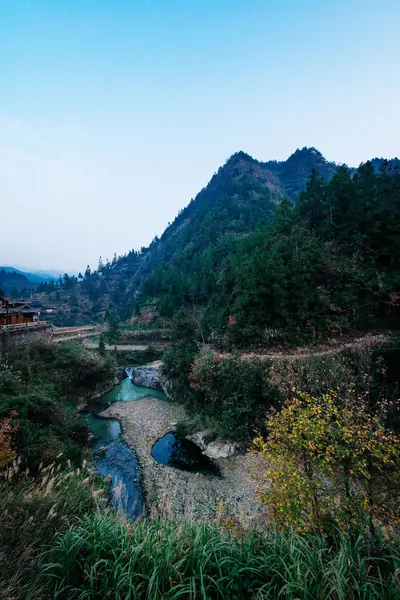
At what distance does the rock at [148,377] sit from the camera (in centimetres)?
2798

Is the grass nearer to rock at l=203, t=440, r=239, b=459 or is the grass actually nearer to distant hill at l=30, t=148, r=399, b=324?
rock at l=203, t=440, r=239, b=459

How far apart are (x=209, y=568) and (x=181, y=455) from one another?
1292 centimetres

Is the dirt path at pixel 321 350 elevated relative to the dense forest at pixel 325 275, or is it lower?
lower

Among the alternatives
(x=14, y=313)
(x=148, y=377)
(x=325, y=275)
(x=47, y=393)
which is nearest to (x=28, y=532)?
(x=47, y=393)

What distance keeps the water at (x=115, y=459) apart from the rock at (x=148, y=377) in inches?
142

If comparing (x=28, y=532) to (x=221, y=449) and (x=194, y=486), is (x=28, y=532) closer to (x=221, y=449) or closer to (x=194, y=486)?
(x=194, y=486)

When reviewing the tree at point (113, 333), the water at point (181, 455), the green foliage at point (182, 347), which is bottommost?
the water at point (181, 455)

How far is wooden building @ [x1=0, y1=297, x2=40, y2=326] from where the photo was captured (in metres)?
25.6

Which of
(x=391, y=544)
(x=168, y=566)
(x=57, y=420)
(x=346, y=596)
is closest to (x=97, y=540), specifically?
(x=168, y=566)

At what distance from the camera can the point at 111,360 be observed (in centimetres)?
2709

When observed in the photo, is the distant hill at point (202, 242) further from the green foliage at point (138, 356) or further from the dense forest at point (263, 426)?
the green foliage at point (138, 356)

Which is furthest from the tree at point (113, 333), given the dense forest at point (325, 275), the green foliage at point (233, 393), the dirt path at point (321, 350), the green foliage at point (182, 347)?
the dirt path at point (321, 350)

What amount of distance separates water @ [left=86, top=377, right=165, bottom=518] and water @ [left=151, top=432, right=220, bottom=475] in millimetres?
1563

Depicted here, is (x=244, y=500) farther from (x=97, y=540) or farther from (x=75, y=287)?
(x=75, y=287)
